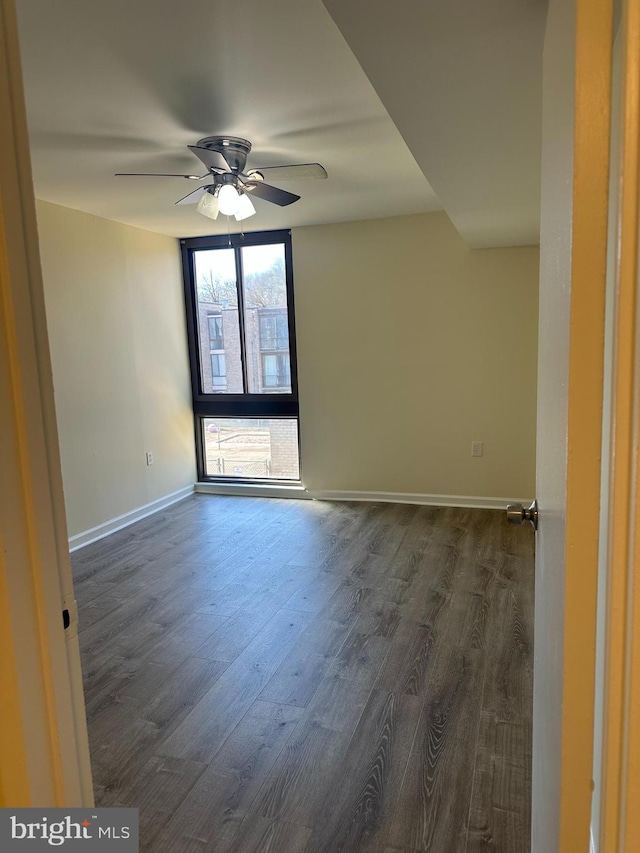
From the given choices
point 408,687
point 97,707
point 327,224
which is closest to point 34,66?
point 97,707

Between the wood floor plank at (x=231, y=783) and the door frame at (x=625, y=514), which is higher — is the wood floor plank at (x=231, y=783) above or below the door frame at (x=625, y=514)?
below

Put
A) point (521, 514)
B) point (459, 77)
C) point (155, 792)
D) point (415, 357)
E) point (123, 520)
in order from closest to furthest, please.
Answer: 1. point (521, 514)
2. point (459, 77)
3. point (155, 792)
4. point (123, 520)
5. point (415, 357)

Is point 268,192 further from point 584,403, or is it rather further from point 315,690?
point 584,403

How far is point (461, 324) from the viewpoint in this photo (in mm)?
4449

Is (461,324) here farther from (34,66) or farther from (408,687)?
(34,66)

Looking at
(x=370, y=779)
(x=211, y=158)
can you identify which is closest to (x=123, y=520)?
(x=211, y=158)

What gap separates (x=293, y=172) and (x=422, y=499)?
302cm

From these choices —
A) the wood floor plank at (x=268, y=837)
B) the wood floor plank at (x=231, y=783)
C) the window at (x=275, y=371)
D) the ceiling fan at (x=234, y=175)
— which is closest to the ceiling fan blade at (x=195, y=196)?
the ceiling fan at (x=234, y=175)

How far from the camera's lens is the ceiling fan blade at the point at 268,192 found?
2760 millimetres

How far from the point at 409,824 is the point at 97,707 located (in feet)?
4.29

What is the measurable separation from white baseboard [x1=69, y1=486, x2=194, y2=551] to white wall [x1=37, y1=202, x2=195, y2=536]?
0.04 m

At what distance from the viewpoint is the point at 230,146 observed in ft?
8.53

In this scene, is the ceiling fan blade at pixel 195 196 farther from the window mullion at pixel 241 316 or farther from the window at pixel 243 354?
the window mullion at pixel 241 316

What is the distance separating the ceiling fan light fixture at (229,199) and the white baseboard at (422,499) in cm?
288
